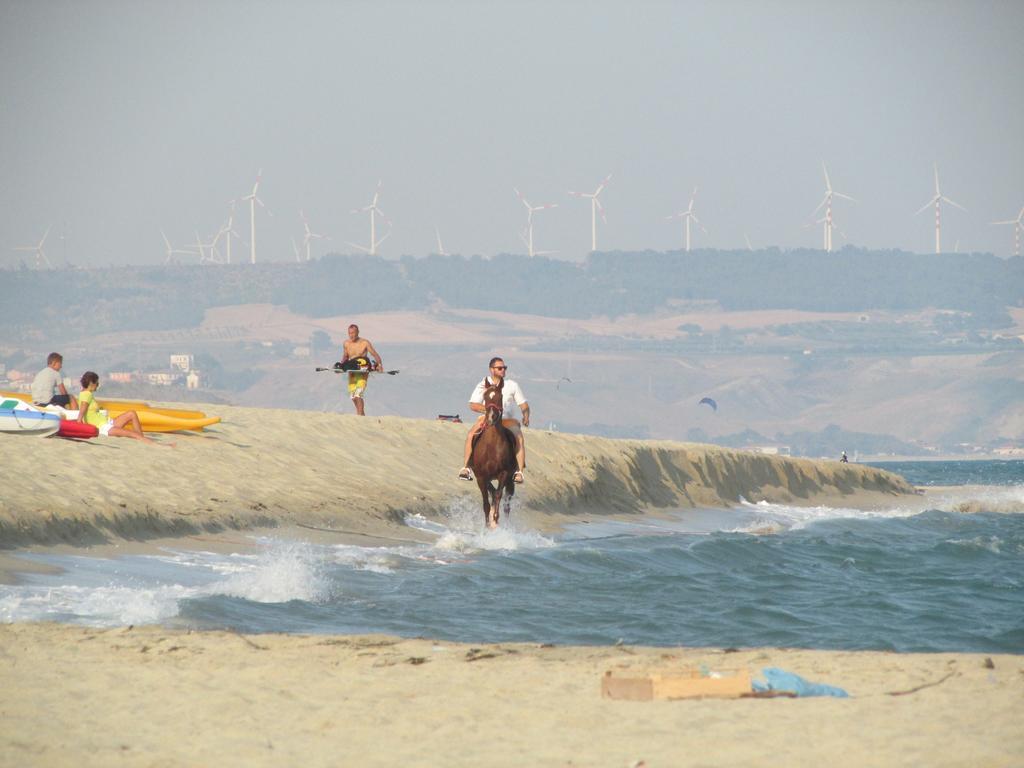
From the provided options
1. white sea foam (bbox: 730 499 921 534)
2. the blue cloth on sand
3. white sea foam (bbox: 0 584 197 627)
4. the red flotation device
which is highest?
the red flotation device

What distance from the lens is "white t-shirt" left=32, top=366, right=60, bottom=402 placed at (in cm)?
2552

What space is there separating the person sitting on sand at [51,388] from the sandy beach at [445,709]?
1295 cm

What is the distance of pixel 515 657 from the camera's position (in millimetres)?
12938

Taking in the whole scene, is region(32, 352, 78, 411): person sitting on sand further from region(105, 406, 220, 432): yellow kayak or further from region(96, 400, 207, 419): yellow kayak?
region(96, 400, 207, 419): yellow kayak

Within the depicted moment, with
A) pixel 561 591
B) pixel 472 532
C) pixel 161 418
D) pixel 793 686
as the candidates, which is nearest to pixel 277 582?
pixel 561 591

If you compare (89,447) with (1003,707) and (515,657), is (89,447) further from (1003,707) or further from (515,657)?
(1003,707)

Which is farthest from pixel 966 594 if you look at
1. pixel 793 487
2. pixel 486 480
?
pixel 793 487

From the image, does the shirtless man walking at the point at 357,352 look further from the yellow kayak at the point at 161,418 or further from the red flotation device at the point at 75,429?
the red flotation device at the point at 75,429

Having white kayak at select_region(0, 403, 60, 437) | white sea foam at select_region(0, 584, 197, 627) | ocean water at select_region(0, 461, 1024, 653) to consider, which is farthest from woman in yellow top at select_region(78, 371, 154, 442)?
white sea foam at select_region(0, 584, 197, 627)

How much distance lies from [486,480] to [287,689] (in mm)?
12771

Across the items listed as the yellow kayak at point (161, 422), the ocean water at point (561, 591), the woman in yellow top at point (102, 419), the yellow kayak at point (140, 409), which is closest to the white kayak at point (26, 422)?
the woman in yellow top at point (102, 419)

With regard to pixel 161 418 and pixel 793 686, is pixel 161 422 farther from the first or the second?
pixel 793 686

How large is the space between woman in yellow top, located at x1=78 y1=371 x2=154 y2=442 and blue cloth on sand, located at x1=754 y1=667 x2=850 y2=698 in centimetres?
Result: 1612

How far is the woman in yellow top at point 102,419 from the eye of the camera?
82.6 ft
